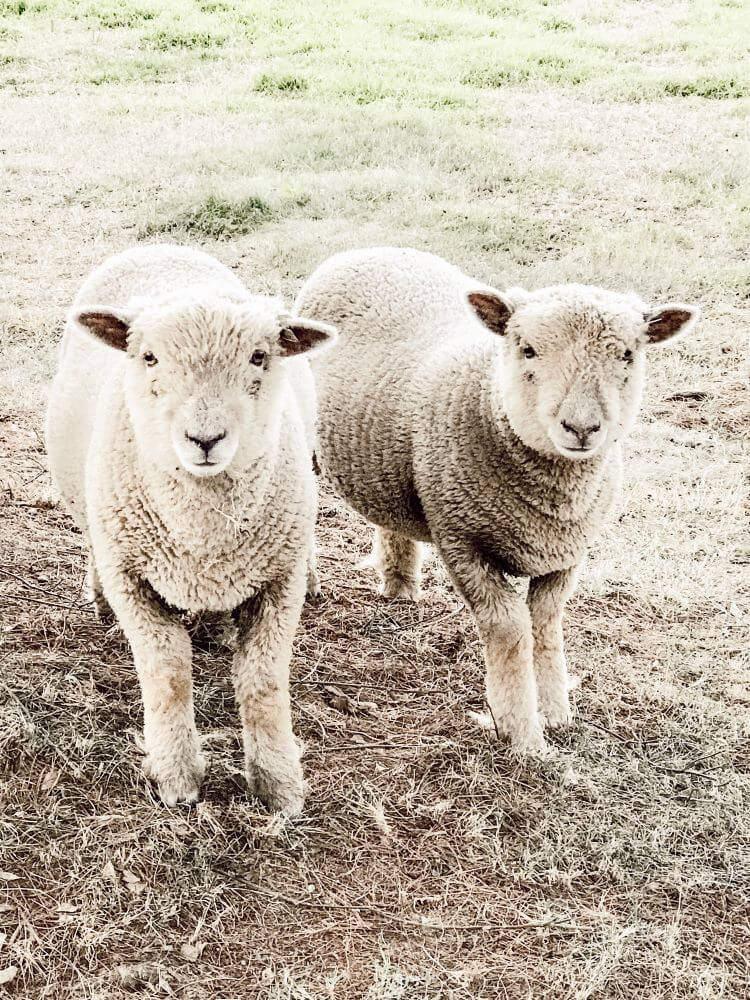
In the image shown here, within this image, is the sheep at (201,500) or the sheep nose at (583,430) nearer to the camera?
the sheep at (201,500)

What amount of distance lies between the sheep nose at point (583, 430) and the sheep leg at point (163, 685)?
1371mm

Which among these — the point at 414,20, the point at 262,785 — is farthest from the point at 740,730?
the point at 414,20

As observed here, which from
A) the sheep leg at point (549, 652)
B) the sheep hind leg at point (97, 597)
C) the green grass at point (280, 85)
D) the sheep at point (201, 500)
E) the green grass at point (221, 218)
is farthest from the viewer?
the green grass at point (280, 85)

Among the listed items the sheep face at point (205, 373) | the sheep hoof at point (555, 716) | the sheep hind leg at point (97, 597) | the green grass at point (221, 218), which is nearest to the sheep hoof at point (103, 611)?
the sheep hind leg at point (97, 597)

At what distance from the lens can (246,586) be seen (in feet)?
10.9

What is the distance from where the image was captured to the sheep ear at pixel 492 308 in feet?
11.8

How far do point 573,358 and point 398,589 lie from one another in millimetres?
1727

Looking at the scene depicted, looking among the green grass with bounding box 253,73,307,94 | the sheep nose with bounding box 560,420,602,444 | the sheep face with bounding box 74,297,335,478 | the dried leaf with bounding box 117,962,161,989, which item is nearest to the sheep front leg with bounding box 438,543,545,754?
the sheep nose with bounding box 560,420,602,444

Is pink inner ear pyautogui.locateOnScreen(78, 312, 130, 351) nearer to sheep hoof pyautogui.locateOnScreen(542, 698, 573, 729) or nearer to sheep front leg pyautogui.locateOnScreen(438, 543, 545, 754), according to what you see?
sheep front leg pyautogui.locateOnScreen(438, 543, 545, 754)

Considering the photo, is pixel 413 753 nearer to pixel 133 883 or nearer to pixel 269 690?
pixel 269 690

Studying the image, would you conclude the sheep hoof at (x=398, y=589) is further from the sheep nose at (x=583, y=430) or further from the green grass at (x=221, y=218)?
the green grass at (x=221, y=218)

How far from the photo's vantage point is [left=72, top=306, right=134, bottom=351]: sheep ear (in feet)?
10.2

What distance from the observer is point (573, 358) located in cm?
341

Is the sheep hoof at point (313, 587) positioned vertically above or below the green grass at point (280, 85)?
below
